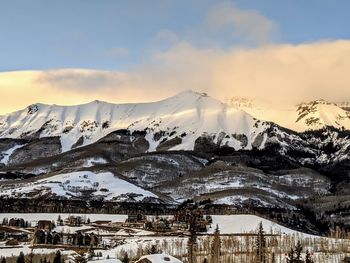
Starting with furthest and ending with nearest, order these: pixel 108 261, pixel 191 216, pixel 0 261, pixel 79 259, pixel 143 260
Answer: pixel 0 261 → pixel 108 261 → pixel 143 260 → pixel 79 259 → pixel 191 216

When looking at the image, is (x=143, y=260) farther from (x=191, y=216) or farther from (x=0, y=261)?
(x=0, y=261)

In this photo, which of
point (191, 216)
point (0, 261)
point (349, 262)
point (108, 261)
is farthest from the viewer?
point (0, 261)

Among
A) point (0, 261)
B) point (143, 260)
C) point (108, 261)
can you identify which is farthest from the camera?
point (0, 261)

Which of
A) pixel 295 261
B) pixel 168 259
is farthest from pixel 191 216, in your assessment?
pixel 168 259

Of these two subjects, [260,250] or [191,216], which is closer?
[191,216]

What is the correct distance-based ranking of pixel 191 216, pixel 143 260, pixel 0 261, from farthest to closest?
pixel 0 261 < pixel 143 260 < pixel 191 216

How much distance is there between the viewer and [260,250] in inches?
5167

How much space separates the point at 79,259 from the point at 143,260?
19.4 meters

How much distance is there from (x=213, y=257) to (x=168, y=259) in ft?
222

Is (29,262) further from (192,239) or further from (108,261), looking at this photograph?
(192,239)

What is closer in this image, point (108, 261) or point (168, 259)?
point (168, 259)

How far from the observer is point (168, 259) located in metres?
130

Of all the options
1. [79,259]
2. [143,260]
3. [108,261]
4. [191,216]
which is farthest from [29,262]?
[191,216]

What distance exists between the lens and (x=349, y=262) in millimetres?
171750
